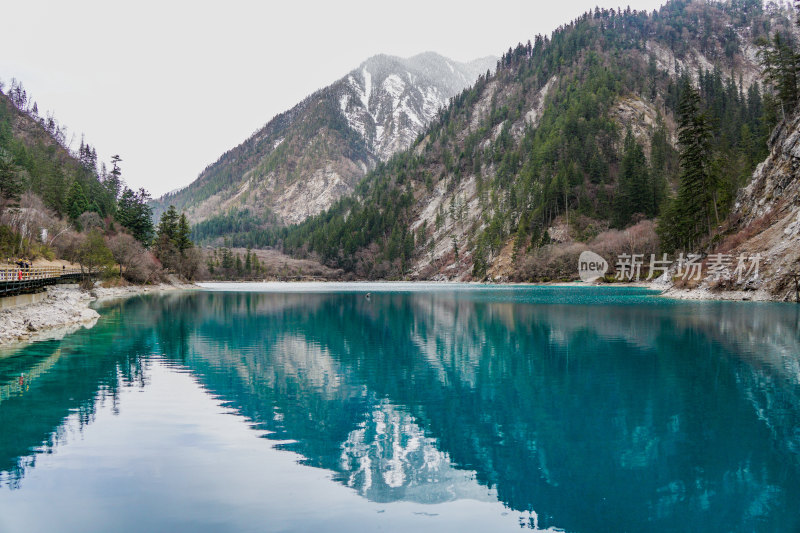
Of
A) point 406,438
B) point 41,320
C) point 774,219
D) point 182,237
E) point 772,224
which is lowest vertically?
point 406,438

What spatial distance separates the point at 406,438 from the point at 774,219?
6475cm

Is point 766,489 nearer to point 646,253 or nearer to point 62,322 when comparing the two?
point 62,322

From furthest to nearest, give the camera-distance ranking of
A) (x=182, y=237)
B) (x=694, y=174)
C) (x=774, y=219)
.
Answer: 1. (x=182, y=237)
2. (x=694, y=174)
3. (x=774, y=219)

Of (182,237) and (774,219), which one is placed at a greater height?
(182,237)

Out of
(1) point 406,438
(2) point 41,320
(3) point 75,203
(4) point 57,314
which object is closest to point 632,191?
(4) point 57,314

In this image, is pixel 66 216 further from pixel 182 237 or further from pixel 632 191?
pixel 632 191

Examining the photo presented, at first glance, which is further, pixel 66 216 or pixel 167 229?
pixel 167 229

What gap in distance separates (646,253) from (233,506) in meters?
122

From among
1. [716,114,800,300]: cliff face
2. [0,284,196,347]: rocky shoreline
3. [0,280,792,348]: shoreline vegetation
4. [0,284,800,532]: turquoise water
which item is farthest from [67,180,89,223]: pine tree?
[716,114,800,300]: cliff face

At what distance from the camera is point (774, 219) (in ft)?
201

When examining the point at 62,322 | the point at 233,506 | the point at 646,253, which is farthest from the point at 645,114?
the point at 233,506

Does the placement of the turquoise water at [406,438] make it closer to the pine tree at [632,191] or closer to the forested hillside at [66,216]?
the forested hillside at [66,216]

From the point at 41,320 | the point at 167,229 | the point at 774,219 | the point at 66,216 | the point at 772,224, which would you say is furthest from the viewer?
the point at 167,229

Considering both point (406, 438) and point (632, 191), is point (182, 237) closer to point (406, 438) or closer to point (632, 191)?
point (632, 191)
